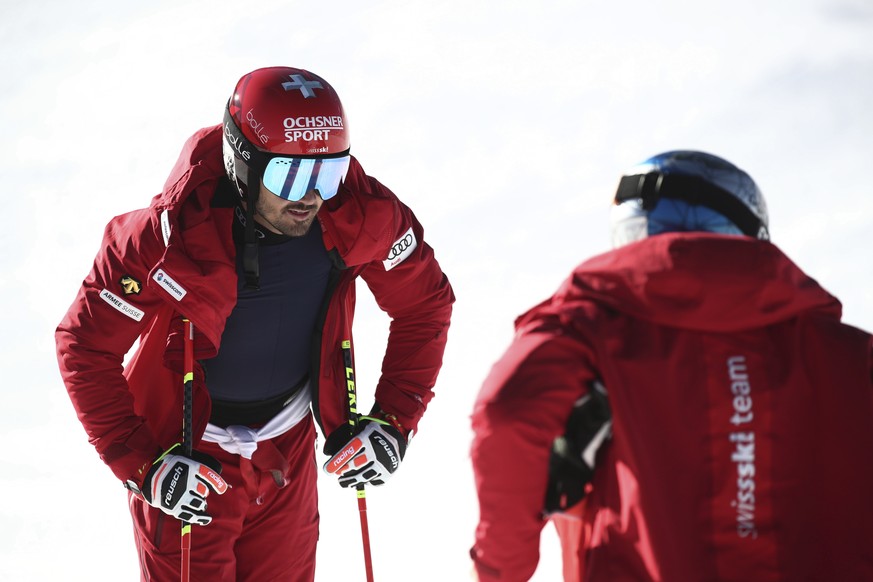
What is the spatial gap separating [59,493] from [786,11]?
615 centimetres

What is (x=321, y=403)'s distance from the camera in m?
3.62

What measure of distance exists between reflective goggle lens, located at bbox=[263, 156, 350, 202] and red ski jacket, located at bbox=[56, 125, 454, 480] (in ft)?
0.44

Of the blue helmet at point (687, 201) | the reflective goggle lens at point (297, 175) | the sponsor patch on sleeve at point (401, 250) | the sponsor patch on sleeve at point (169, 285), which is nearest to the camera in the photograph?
the blue helmet at point (687, 201)

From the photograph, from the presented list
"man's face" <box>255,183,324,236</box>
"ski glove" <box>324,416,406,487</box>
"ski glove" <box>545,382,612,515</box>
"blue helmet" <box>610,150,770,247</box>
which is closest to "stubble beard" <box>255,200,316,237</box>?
"man's face" <box>255,183,324,236</box>

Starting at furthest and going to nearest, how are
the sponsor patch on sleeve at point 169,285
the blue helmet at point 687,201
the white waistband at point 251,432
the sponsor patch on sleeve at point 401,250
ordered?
the sponsor patch on sleeve at point 401,250 → the white waistband at point 251,432 → the sponsor patch on sleeve at point 169,285 → the blue helmet at point 687,201

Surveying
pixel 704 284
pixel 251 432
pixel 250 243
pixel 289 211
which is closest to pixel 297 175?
pixel 289 211

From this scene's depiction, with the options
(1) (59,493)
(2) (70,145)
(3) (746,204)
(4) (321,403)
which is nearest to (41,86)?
(2) (70,145)

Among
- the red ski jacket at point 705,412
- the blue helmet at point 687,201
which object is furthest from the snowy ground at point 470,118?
the red ski jacket at point 705,412

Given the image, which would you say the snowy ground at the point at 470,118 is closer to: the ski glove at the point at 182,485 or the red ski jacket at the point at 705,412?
the ski glove at the point at 182,485

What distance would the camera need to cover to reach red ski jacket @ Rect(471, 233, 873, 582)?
1.89 meters

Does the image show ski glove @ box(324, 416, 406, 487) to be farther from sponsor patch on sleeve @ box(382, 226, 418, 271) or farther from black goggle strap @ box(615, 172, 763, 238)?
black goggle strap @ box(615, 172, 763, 238)

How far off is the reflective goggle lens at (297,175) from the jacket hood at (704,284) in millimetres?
1603

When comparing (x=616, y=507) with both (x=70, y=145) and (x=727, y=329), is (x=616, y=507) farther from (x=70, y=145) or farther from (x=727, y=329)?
(x=70, y=145)

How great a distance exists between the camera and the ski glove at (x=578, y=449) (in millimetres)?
1949
